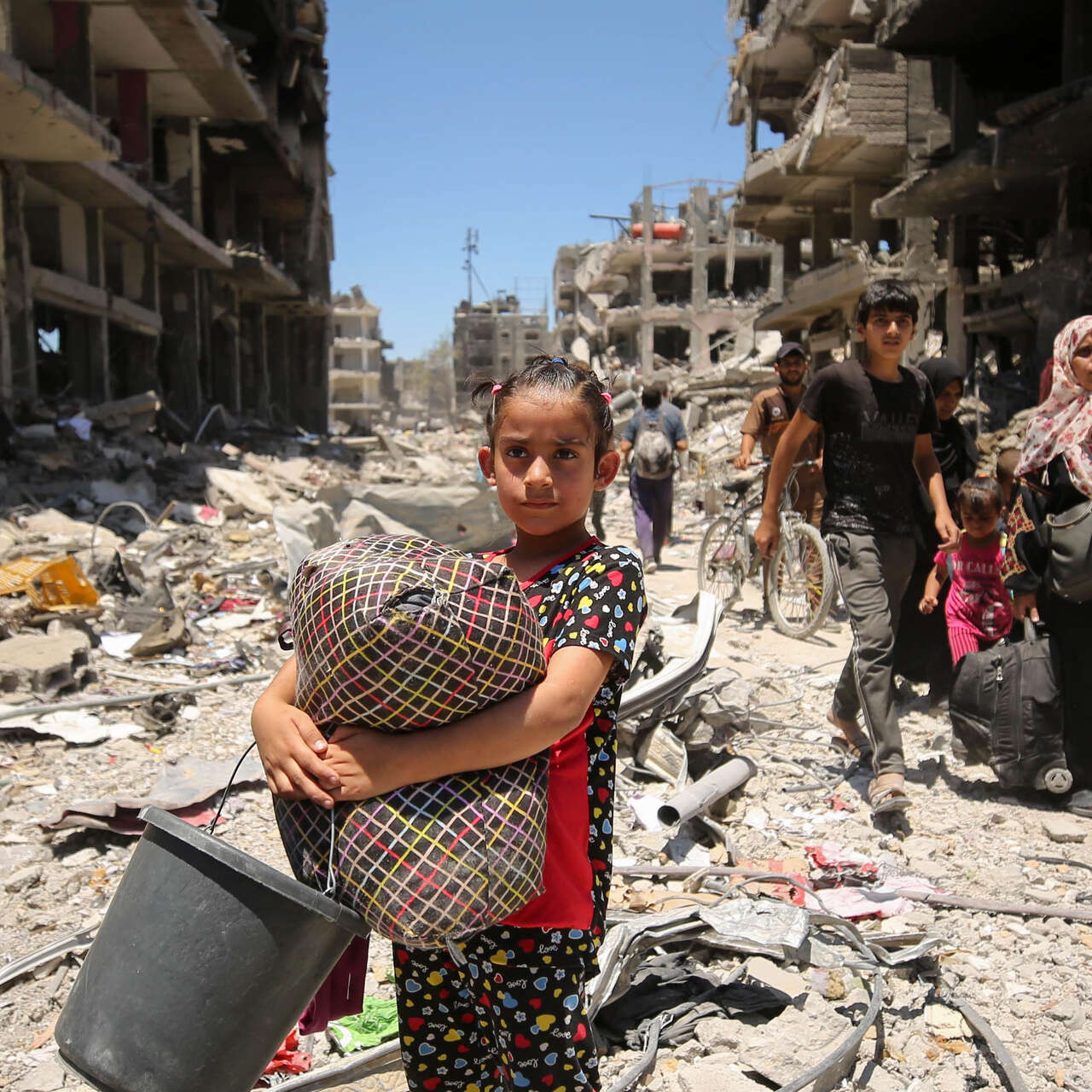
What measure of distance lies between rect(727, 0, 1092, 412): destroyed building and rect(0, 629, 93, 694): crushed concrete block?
801cm

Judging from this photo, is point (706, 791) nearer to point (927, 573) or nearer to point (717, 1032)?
point (717, 1032)

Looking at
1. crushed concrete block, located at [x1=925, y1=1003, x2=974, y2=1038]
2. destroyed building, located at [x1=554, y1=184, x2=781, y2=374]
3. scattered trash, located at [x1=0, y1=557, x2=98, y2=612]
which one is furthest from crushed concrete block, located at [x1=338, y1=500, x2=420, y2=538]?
destroyed building, located at [x1=554, y1=184, x2=781, y2=374]

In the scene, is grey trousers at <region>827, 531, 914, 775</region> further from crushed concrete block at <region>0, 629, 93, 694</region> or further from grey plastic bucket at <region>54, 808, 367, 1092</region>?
crushed concrete block at <region>0, 629, 93, 694</region>

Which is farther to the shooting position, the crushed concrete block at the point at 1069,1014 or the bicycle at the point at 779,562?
the bicycle at the point at 779,562

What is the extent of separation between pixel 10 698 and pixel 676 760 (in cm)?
334

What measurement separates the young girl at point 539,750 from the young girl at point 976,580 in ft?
11.2

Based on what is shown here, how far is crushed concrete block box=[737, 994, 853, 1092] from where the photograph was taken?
90.5 inches

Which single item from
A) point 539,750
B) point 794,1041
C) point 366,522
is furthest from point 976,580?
point 366,522

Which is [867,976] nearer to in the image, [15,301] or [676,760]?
[676,760]

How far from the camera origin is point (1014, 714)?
3834mm

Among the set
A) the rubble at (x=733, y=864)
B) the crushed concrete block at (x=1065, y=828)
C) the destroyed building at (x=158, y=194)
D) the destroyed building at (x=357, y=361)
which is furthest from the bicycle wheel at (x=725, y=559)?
the destroyed building at (x=357, y=361)

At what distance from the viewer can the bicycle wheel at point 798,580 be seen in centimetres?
684

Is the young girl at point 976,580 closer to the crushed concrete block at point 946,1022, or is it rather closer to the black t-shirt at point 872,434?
the black t-shirt at point 872,434

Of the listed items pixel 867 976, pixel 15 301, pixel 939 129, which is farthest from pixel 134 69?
pixel 867 976
